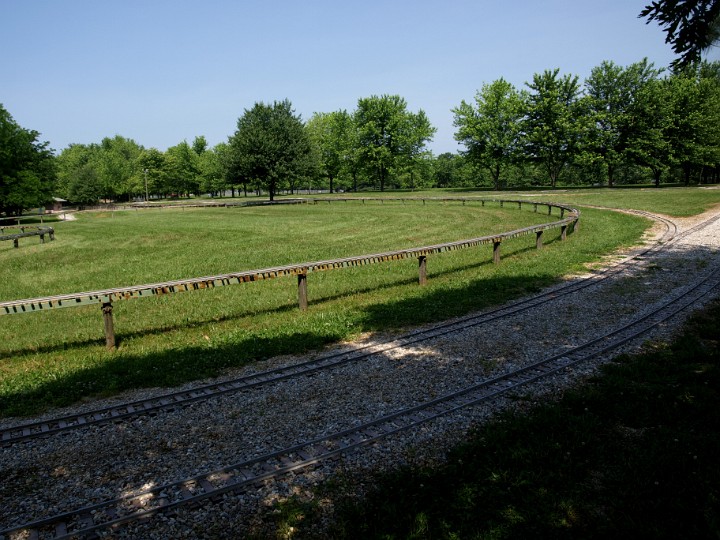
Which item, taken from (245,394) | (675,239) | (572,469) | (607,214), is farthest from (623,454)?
(607,214)

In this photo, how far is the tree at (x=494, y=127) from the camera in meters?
63.6

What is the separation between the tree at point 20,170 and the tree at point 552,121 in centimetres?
5754

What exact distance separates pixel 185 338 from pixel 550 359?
7.45 m

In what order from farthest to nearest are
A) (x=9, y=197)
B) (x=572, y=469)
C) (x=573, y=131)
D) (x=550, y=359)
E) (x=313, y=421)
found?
(x=573, y=131), (x=9, y=197), (x=550, y=359), (x=313, y=421), (x=572, y=469)

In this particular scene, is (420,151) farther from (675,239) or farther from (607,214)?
(675,239)

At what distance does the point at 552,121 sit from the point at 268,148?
112 ft

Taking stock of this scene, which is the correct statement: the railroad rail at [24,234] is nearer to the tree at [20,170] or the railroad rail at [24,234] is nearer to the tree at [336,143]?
the tree at [20,170]

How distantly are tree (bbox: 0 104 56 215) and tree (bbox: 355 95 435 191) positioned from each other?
41232mm

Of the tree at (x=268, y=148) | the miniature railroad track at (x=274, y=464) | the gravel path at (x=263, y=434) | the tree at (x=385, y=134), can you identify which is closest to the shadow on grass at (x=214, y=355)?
the gravel path at (x=263, y=434)

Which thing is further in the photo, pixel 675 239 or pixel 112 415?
pixel 675 239

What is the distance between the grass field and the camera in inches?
351

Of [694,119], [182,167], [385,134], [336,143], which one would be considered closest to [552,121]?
[694,119]

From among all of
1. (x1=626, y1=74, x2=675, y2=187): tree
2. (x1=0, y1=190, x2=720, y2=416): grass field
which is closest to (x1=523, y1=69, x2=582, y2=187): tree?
(x1=626, y1=74, x2=675, y2=187): tree

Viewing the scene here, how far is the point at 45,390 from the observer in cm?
795
